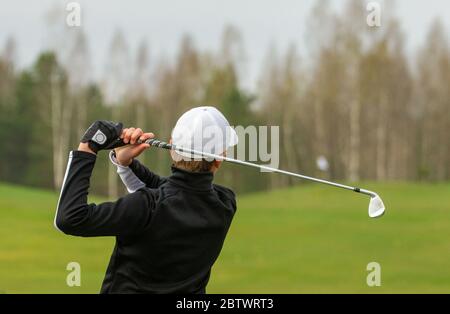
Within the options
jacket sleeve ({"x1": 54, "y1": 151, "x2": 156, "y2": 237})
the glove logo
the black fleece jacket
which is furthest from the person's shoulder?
the glove logo

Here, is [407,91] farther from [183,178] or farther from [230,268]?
[183,178]

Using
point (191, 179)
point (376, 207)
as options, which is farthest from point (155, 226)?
point (376, 207)

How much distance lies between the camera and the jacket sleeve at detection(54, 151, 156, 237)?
10.5ft

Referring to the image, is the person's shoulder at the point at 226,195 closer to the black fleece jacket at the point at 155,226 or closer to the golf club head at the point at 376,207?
the black fleece jacket at the point at 155,226

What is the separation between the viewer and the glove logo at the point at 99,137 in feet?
10.8

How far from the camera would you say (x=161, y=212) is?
3.41 m

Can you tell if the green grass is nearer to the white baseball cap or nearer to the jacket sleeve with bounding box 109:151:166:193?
the jacket sleeve with bounding box 109:151:166:193

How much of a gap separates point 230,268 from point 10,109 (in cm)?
4422

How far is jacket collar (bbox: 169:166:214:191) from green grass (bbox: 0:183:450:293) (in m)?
8.90

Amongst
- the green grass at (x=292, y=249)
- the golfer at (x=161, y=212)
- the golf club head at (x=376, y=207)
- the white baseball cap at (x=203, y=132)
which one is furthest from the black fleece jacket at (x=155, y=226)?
the green grass at (x=292, y=249)

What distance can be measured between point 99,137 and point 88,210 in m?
0.28

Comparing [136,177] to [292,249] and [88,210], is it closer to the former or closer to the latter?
[88,210]

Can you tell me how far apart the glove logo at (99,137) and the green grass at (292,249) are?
9.14 m
